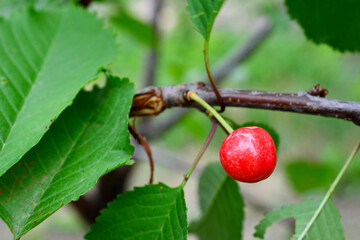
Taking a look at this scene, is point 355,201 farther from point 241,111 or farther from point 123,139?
point 123,139

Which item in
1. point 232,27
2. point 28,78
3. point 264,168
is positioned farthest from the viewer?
point 232,27

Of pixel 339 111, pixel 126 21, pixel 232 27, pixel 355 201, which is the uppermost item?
pixel 126 21

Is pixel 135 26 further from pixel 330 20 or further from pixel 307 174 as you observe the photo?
pixel 307 174

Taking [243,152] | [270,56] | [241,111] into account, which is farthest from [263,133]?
[270,56]

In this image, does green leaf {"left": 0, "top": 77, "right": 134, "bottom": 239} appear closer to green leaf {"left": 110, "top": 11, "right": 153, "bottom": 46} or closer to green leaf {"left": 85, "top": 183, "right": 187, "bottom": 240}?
green leaf {"left": 85, "top": 183, "right": 187, "bottom": 240}

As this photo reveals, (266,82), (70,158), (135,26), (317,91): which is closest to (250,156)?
(317,91)

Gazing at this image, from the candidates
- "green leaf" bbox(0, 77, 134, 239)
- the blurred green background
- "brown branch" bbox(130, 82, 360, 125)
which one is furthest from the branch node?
the blurred green background

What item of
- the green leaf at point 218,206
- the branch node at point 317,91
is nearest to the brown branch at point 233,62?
the green leaf at point 218,206
